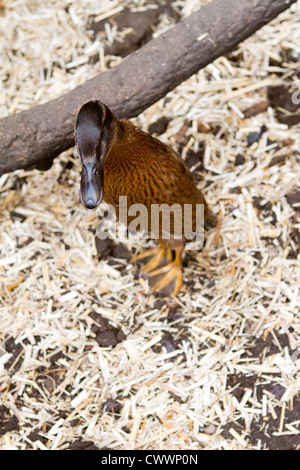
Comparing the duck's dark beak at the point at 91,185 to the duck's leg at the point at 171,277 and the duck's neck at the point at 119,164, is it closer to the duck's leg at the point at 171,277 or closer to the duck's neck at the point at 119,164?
the duck's neck at the point at 119,164

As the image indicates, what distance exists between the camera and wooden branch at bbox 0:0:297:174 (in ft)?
10.4

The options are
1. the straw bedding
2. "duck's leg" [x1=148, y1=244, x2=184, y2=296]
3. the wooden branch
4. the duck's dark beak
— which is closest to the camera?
the duck's dark beak

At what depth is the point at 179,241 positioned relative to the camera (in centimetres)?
324

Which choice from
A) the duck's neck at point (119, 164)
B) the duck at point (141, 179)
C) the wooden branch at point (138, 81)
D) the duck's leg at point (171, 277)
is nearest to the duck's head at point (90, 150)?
the duck at point (141, 179)

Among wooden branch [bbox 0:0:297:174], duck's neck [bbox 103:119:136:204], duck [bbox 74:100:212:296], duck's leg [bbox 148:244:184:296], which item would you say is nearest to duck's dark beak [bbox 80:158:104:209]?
duck [bbox 74:100:212:296]

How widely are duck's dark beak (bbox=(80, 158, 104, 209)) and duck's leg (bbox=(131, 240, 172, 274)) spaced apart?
1.19 meters

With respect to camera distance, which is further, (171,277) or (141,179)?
(171,277)

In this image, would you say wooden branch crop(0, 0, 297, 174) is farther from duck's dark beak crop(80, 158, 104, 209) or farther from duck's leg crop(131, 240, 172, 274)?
duck's dark beak crop(80, 158, 104, 209)

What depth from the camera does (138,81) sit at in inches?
A: 124

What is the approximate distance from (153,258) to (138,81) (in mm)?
1020

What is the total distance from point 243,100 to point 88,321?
1802mm

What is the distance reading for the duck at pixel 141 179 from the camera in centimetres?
230

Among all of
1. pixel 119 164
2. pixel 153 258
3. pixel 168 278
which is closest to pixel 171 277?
pixel 168 278

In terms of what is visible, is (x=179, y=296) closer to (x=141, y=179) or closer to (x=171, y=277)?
(x=171, y=277)
